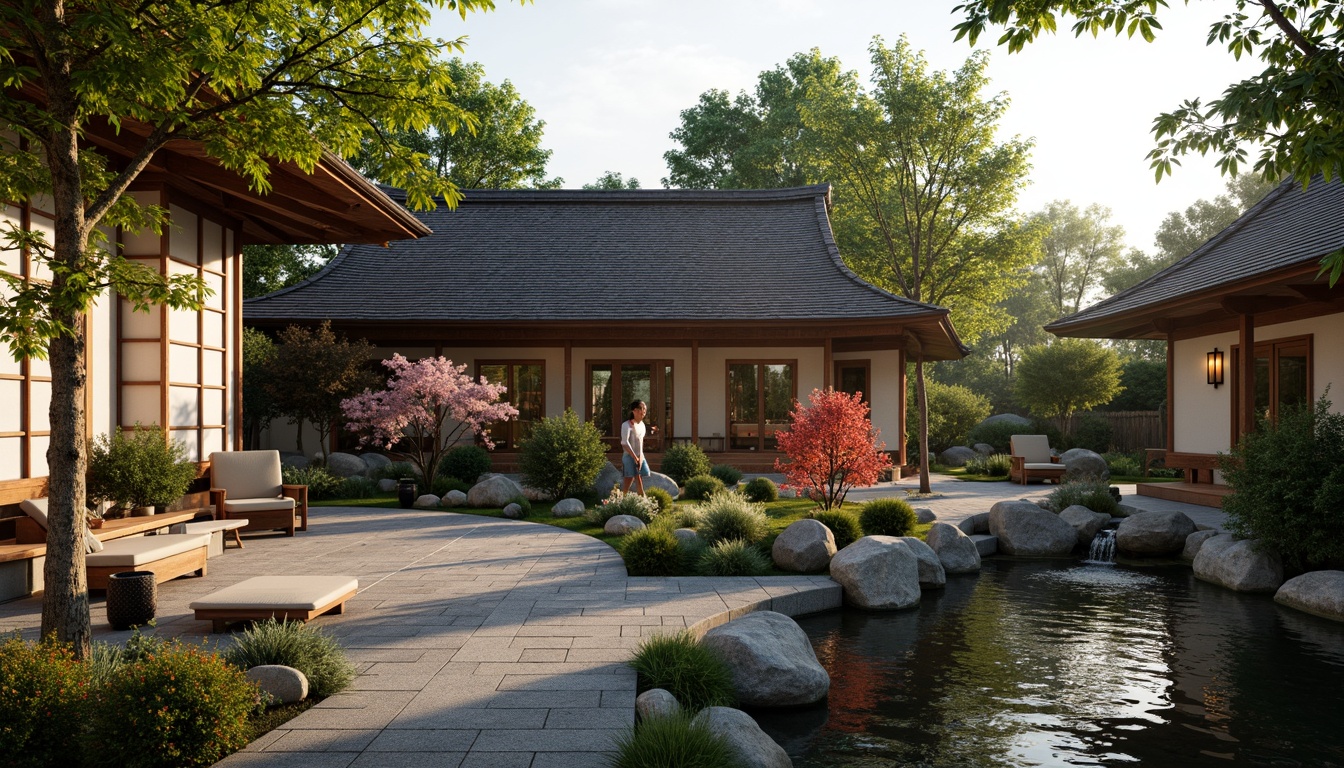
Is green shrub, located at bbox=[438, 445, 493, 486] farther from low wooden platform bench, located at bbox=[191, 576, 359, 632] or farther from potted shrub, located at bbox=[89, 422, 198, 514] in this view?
low wooden platform bench, located at bbox=[191, 576, 359, 632]

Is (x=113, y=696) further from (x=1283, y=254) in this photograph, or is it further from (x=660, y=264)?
(x=660, y=264)

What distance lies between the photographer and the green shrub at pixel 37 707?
383 centimetres

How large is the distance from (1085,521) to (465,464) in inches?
410

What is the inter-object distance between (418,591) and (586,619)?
1.81 m

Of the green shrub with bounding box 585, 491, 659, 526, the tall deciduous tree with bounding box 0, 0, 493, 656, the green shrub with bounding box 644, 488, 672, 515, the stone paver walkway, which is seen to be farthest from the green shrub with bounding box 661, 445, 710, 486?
the tall deciduous tree with bounding box 0, 0, 493, 656

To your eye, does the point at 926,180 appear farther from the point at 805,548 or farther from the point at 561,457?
the point at 805,548

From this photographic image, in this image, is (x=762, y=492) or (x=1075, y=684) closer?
(x=1075, y=684)

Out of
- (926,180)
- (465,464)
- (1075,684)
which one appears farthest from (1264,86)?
(926,180)

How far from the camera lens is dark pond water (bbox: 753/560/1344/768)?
5141mm

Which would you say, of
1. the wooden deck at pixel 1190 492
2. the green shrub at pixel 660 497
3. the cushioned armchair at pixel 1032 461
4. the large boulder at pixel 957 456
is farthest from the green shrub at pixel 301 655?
the large boulder at pixel 957 456

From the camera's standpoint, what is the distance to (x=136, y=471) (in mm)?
8953

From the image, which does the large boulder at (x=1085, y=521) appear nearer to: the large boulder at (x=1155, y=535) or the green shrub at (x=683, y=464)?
the large boulder at (x=1155, y=535)

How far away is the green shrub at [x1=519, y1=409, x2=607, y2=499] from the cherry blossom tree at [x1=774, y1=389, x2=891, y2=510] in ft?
12.1

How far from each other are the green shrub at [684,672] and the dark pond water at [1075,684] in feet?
1.48
